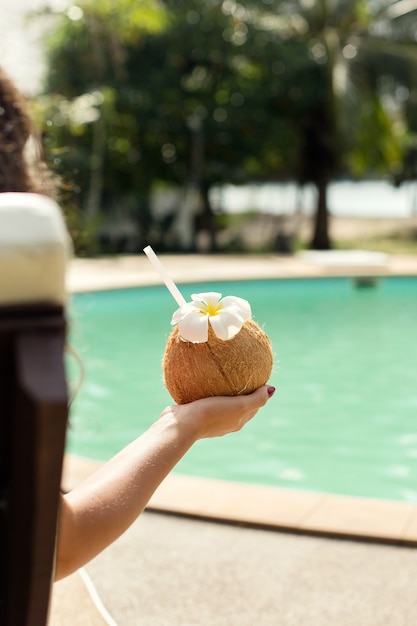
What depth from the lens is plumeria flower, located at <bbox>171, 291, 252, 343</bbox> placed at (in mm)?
1556

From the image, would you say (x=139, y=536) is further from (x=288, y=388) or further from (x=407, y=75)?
(x=407, y=75)

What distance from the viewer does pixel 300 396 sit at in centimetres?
788

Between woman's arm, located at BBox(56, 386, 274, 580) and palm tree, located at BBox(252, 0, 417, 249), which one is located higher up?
palm tree, located at BBox(252, 0, 417, 249)

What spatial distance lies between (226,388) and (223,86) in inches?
835

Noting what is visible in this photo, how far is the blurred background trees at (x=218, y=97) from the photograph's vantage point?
21.1 m

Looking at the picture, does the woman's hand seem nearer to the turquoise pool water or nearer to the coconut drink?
the coconut drink

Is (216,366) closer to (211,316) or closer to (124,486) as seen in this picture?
(211,316)

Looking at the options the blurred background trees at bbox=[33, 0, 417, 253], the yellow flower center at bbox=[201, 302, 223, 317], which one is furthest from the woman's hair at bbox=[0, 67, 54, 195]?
the blurred background trees at bbox=[33, 0, 417, 253]

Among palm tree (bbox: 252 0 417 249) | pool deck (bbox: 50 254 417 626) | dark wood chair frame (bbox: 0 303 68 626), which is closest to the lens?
dark wood chair frame (bbox: 0 303 68 626)

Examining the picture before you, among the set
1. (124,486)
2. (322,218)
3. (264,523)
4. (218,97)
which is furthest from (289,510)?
(218,97)

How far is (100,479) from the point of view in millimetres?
1313

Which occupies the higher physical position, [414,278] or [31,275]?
[31,275]

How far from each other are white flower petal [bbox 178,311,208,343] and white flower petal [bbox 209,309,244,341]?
→ 2cm

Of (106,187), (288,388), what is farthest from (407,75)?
(288,388)
